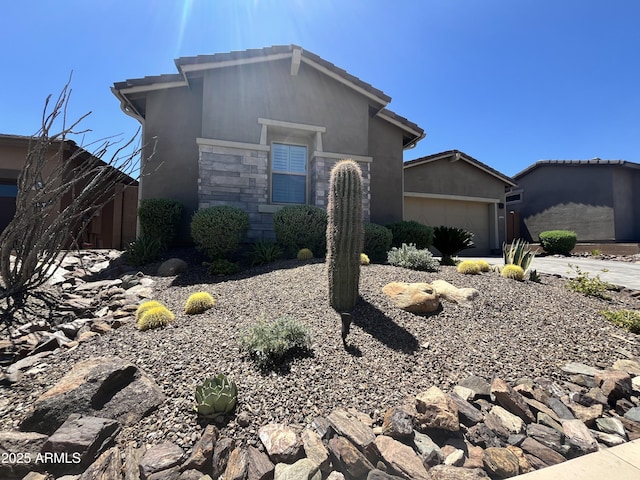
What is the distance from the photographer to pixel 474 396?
2.45 m

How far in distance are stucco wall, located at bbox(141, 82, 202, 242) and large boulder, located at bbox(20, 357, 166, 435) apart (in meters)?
5.72

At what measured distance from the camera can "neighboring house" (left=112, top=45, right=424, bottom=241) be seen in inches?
302

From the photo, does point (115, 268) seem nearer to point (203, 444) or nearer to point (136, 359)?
point (136, 359)

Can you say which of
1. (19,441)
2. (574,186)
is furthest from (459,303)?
(574,186)

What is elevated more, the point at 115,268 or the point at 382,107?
the point at 382,107

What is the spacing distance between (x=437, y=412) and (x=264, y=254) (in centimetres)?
505

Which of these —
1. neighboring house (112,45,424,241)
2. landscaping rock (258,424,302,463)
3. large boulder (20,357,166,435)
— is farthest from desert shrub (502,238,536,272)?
large boulder (20,357,166,435)

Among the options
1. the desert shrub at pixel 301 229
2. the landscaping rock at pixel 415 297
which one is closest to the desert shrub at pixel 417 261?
the landscaping rock at pixel 415 297

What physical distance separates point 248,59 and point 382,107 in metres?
4.14

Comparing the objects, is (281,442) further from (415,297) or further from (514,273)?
(514,273)

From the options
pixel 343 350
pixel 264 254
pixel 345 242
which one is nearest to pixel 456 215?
pixel 264 254

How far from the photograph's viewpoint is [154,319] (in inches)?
136

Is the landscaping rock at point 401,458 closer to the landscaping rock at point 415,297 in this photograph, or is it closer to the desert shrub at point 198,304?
the landscaping rock at point 415,297

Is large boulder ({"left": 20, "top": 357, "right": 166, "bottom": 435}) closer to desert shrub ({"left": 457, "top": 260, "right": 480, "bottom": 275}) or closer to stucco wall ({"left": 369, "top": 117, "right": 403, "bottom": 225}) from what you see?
desert shrub ({"left": 457, "top": 260, "right": 480, "bottom": 275})
